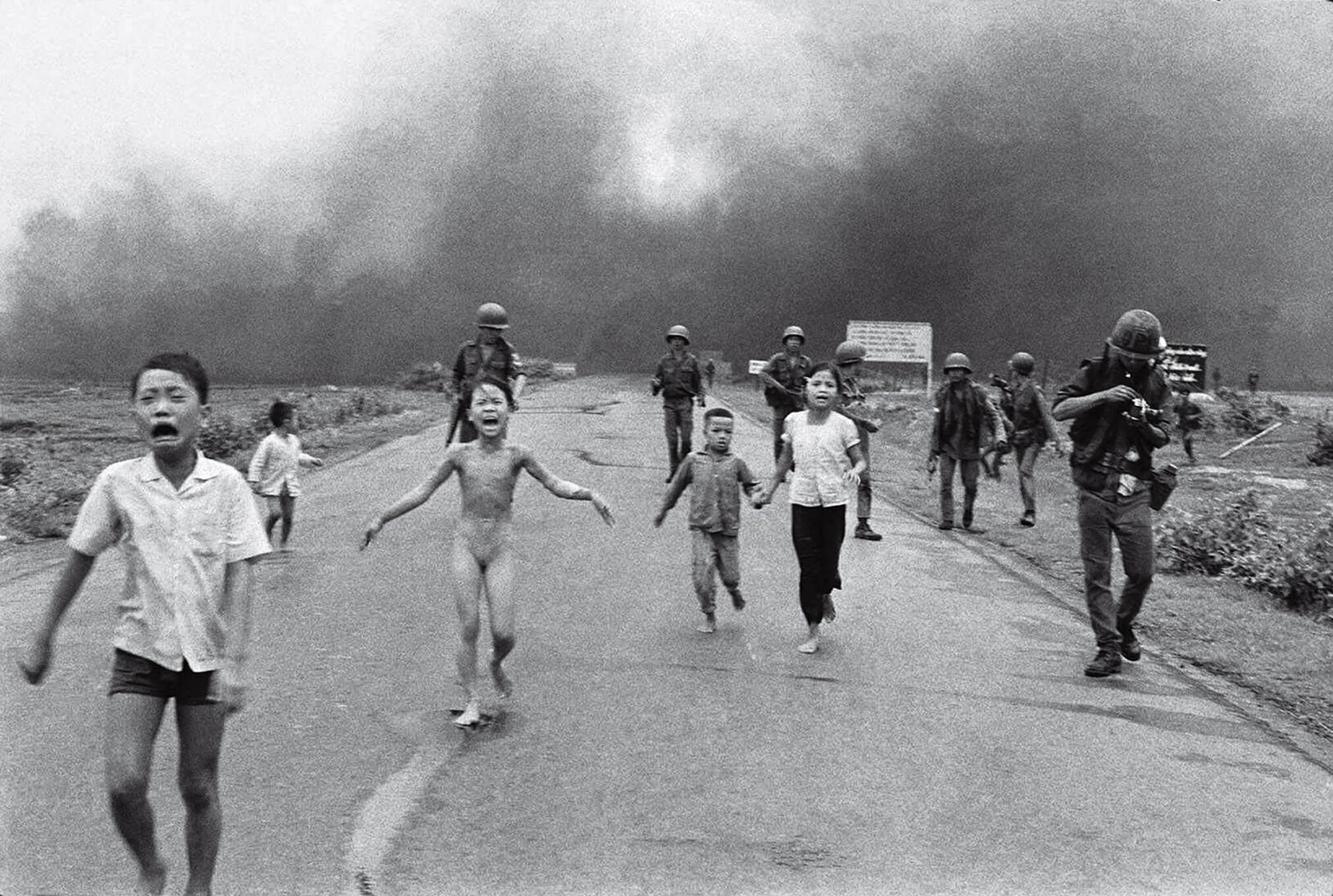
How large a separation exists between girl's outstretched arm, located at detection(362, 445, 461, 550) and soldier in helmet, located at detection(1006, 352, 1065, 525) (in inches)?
360

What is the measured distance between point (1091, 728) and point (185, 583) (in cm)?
454

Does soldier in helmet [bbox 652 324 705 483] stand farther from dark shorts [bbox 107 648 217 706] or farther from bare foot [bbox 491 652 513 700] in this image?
dark shorts [bbox 107 648 217 706]

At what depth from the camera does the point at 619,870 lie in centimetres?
426

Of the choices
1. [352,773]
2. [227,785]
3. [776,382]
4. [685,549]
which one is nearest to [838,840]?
[352,773]

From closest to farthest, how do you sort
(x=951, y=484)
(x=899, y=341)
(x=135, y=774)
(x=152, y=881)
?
(x=135, y=774) → (x=152, y=881) → (x=951, y=484) → (x=899, y=341)

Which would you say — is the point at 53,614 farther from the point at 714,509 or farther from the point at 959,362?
the point at 959,362

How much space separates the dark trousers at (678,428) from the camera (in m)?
15.1

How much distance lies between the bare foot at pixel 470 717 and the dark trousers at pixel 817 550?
2496 millimetres

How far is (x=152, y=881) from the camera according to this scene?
3.83 meters

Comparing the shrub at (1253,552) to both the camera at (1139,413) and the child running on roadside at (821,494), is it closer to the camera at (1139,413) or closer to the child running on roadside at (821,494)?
the camera at (1139,413)

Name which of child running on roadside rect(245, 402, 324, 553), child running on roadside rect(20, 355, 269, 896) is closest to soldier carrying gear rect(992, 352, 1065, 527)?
child running on roadside rect(245, 402, 324, 553)

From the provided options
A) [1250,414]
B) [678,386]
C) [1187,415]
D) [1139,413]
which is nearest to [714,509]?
[1139,413]

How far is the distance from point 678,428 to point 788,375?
1.97 meters

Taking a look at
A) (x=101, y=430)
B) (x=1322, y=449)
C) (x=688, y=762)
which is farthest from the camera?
(x=101, y=430)
